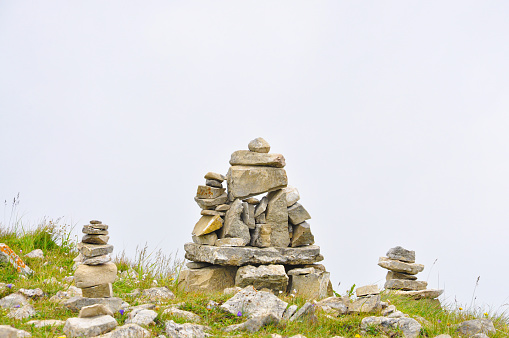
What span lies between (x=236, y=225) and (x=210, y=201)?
838 millimetres

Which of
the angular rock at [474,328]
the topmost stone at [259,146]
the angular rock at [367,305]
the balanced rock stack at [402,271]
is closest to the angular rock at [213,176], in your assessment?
the topmost stone at [259,146]

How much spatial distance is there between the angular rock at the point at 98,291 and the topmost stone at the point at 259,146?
457cm

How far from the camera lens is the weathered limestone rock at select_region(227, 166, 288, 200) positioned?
10.5m

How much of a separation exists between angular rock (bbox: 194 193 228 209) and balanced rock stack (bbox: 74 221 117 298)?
107 inches

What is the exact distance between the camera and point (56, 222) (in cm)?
1303

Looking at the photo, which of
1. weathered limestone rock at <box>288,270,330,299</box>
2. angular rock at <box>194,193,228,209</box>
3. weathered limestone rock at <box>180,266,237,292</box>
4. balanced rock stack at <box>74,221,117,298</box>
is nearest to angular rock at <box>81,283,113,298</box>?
balanced rock stack at <box>74,221,117,298</box>

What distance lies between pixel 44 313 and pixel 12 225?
22.7ft

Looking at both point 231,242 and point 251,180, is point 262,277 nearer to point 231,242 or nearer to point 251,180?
point 231,242

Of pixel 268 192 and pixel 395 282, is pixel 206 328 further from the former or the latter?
pixel 395 282

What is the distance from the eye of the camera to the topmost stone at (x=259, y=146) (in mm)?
10752

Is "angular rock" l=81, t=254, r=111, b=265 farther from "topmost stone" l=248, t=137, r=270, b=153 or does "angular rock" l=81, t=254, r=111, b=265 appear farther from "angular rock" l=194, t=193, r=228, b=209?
"topmost stone" l=248, t=137, r=270, b=153

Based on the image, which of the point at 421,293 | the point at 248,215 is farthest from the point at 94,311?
the point at 421,293

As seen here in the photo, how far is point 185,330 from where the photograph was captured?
6.18m

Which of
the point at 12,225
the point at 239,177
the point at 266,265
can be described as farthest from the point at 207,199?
the point at 12,225
